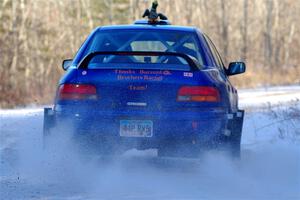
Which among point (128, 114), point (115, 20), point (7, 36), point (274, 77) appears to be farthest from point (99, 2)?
point (128, 114)

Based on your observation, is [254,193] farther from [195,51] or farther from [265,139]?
[265,139]

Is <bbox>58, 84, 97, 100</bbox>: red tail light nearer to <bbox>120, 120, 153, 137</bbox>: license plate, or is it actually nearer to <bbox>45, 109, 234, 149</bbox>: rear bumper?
<bbox>45, 109, 234, 149</bbox>: rear bumper

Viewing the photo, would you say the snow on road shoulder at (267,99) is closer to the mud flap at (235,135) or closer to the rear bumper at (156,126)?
the mud flap at (235,135)

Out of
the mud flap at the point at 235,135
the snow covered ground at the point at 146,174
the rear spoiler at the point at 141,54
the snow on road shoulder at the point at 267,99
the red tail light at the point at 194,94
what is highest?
the rear spoiler at the point at 141,54

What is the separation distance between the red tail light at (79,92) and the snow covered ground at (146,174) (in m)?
0.48

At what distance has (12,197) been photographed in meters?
6.16

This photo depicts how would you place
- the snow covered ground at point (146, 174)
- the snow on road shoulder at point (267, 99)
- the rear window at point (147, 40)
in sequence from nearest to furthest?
the snow covered ground at point (146, 174)
the rear window at point (147, 40)
the snow on road shoulder at point (267, 99)

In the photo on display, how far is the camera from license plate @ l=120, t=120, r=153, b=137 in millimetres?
7137

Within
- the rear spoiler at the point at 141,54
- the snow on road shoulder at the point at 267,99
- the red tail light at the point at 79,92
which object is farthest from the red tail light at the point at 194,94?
the snow on road shoulder at the point at 267,99

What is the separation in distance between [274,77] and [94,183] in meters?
32.7

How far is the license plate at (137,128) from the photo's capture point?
714 centimetres

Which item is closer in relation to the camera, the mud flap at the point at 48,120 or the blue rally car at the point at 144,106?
the blue rally car at the point at 144,106

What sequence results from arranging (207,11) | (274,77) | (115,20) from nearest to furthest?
(274,77)
(207,11)
(115,20)

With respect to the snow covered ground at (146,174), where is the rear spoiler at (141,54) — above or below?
above
